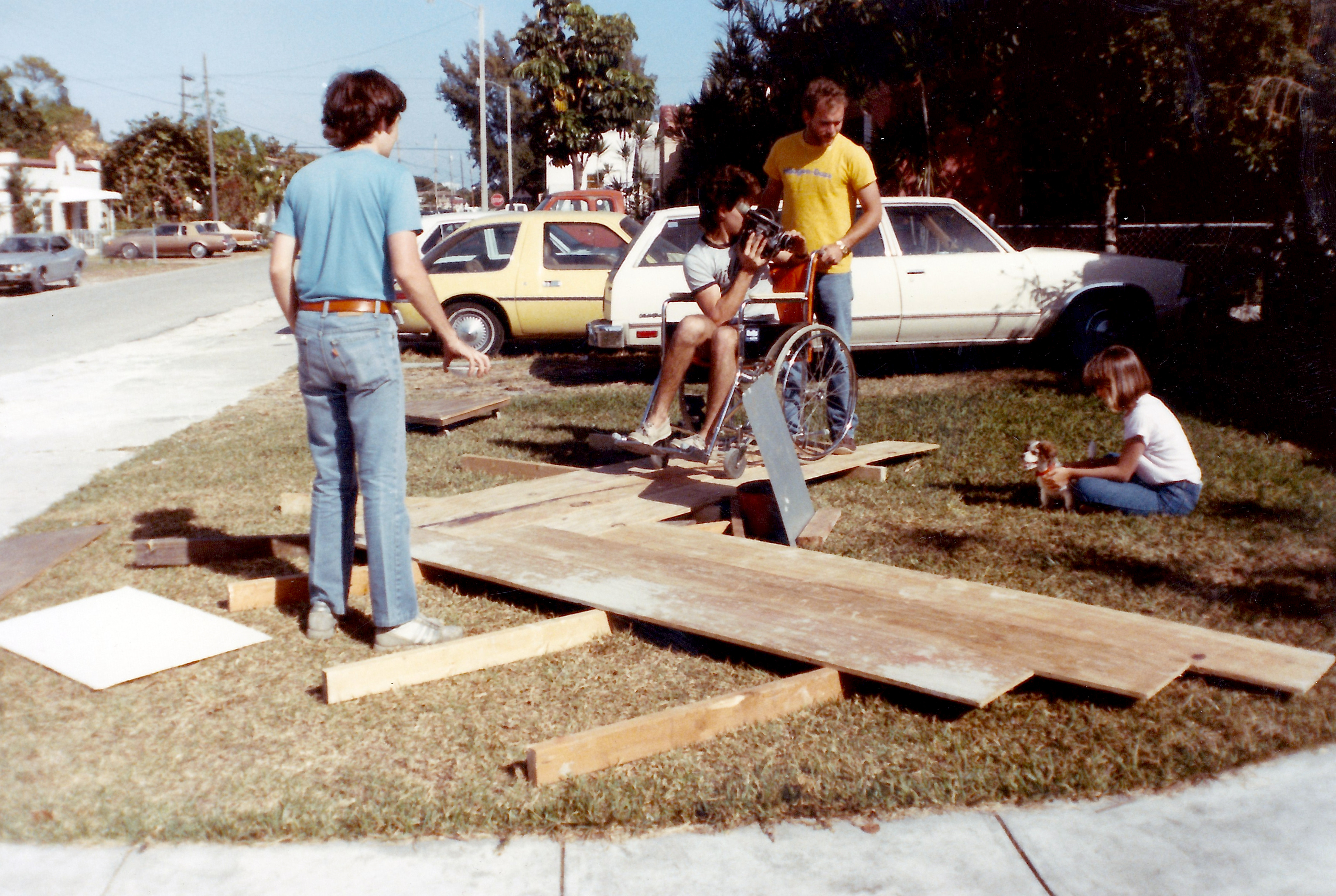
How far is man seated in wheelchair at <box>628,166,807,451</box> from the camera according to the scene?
18.6 feet

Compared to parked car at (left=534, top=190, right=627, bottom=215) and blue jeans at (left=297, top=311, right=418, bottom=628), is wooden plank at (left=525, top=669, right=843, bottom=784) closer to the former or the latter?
blue jeans at (left=297, top=311, right=418, bottom=628)

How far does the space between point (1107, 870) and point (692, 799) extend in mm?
1039

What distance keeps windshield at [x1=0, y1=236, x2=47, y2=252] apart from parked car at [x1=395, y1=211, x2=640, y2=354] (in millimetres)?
21586

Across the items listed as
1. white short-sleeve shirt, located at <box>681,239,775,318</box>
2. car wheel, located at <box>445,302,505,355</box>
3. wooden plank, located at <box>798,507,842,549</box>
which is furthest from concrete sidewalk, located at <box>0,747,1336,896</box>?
car wheel, located at <box>445,302,505,355</box>

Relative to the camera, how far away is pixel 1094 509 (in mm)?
5641

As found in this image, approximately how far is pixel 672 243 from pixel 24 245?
25679 mm

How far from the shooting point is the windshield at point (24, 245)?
95.6ft

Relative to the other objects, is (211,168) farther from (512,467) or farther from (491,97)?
(512,467)

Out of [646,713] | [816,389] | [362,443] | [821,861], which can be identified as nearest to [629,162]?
[816,389]

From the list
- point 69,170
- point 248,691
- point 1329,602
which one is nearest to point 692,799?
point 248,691

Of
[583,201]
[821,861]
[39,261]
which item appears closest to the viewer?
[821,861]

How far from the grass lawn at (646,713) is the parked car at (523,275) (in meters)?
6.80

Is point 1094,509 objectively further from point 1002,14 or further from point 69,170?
point 69,170

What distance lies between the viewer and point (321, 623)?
165 inches
